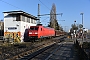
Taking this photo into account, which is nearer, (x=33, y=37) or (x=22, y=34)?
(x=33, y=37)

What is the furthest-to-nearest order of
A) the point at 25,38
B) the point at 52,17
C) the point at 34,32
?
the point at 52,17 → the point at 25,38 → the point at 34,32


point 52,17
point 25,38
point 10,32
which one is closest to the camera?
point 10,32

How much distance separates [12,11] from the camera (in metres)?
37.9

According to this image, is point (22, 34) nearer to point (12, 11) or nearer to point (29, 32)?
point (29, 32)

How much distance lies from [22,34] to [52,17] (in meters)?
51.2

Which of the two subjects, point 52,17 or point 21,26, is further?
point 52,17

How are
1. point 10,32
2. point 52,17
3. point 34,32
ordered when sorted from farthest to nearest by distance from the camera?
point 52,17
point 10,32
point 34,32

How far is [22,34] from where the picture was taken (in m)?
38.2

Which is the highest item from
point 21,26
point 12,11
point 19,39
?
point 12,11

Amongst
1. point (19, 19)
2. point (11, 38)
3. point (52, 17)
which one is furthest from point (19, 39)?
point (52, 17)

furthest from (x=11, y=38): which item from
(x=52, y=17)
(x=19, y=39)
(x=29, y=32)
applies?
(x=52, y=17)

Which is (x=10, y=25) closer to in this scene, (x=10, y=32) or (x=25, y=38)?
(x=10, y=32)

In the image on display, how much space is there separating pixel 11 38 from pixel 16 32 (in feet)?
5.78

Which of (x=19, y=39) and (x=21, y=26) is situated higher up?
(x=21, y=26)
